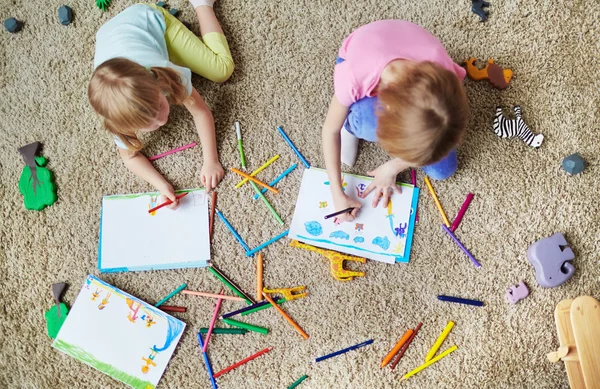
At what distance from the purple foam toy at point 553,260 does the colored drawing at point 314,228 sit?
0.45 metres

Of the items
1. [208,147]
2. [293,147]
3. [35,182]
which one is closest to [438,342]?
[293,147]

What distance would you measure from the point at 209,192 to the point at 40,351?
0.50 metres

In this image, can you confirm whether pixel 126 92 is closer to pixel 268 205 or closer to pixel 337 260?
pixel 268 205

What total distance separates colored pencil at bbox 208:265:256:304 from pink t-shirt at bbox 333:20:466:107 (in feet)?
1.48

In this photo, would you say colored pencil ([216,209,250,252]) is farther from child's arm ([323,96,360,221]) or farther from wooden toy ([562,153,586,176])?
wooden toy ([562,153,586,176])

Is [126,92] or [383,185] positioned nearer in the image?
[126,92]

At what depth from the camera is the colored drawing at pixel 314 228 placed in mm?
996

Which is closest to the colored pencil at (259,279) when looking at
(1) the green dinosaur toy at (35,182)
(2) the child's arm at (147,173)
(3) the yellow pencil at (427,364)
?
(2) the child's arm at (147,173)

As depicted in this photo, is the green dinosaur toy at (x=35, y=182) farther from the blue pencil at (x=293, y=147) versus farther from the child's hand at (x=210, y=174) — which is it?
the blue pencil at (x=293, y=147)

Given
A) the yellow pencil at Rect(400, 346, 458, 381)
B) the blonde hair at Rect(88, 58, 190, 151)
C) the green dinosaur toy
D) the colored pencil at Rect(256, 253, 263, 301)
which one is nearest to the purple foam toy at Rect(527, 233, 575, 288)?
the yellow pencil at Rect(400, 346, 458, 381)

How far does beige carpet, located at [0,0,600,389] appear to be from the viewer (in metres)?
0.97

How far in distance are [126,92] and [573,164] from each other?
904mm

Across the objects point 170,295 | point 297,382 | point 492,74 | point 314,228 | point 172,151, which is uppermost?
point 492,74

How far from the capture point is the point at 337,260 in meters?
0.98
